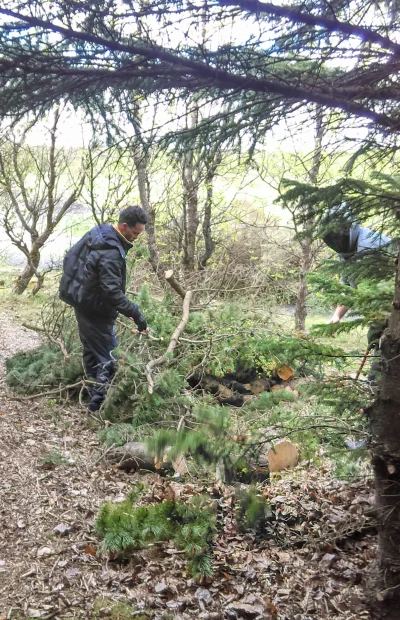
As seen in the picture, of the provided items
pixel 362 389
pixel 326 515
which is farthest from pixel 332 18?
pixel 326 515

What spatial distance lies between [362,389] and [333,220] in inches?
42.0

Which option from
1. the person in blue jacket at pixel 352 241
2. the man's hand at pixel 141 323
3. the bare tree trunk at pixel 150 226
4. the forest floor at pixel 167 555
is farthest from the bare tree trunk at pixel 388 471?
the bare tree trunk at pixel 150 226

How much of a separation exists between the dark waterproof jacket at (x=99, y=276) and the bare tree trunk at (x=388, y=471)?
3.01 meters

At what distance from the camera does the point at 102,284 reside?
4656mm

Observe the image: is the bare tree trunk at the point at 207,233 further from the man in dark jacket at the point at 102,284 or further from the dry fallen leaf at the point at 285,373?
the man in dark jacket at the point at 102,284

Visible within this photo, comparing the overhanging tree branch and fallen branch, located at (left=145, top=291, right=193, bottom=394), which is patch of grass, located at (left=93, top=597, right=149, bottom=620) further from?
the overhanging tree branch

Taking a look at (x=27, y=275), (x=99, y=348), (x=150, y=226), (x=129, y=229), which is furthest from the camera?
(x=27, y=275)

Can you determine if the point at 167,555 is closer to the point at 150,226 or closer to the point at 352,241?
the point at 352,241

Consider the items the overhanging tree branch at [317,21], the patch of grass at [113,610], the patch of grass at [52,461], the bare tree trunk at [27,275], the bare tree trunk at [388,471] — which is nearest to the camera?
the overhanging tree branch at [317,21]

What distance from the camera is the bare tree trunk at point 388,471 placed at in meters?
2.20

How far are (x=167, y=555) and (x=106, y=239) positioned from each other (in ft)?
9.83

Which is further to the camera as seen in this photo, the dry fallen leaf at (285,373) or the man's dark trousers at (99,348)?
the dry fallen leaf at (285,373)

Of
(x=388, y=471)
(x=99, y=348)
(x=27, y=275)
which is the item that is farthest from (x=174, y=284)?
(x=27, y=275)

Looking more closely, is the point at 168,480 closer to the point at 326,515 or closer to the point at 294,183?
the point at 326,515
